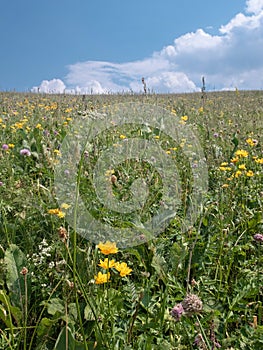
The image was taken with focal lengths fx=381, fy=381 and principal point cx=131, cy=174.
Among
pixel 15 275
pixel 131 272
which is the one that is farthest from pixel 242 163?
pixel 15 275

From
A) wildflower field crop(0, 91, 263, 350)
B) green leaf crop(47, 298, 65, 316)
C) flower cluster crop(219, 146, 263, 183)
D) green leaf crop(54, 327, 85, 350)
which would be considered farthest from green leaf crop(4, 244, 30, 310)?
flower cluster crop(219, 146, 263, 183)

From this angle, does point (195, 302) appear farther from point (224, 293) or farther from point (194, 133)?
point (194, 133)

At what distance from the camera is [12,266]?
1.63 m

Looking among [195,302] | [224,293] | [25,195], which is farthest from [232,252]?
[25,195]

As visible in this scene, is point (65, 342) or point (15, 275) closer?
point (65, 342)

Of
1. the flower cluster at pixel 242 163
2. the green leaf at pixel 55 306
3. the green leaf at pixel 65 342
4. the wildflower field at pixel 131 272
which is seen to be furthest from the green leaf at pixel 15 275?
the flower cluster at pixel 242 163

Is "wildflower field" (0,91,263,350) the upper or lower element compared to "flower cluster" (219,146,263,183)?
lower

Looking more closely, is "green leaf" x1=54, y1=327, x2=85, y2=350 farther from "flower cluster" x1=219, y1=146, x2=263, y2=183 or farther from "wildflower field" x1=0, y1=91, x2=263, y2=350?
"flower cluster" x1=219, y1=146, x2=263, y2=183

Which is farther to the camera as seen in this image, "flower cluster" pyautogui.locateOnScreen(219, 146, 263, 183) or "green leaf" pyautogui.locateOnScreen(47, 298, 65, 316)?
"flower cluster" pyautogui.locateOnScreen(219, 146, 263, 183)

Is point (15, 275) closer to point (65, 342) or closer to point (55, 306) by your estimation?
point (55, 306)

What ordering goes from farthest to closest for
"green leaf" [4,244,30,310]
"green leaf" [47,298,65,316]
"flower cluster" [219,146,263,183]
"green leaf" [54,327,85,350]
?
1. "flower cluster" [219,146,263,183]
2. "green leaf" [4,244,30,310]
3. "green leaf" [47,298,65,316]
4. "green leaf" [54,327,85,350]

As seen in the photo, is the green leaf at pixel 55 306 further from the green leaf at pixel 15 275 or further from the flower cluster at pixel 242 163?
the flower cluster at pixel 242 163

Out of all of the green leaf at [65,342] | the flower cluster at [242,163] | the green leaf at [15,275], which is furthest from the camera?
the flower cluster at [242,163]

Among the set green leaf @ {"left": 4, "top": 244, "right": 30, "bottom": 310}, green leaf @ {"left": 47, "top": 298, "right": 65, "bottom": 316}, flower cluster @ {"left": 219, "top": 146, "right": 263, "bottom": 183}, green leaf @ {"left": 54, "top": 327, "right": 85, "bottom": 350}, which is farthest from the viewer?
flower cluster @ {"left": 219, "top": 146, "right": 263, "bottom": 183}
